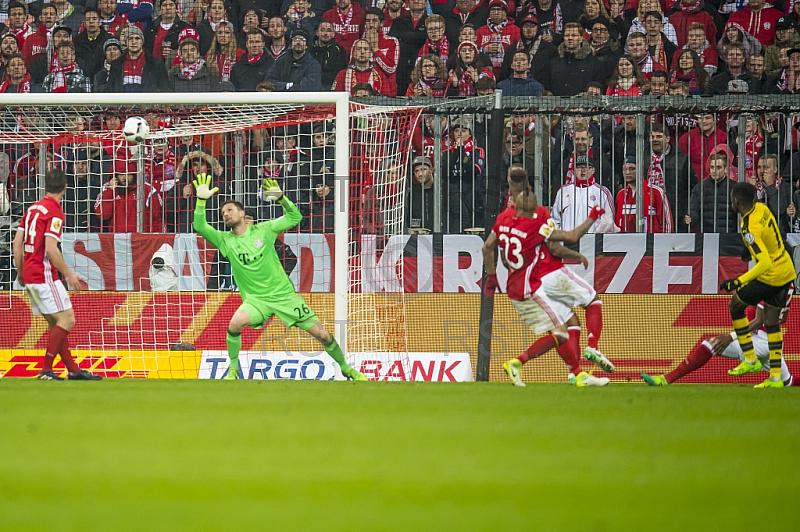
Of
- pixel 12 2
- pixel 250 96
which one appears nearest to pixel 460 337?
pixel 250 96

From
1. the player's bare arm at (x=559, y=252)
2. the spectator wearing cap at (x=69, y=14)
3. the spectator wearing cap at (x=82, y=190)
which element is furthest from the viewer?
the spectator wearing cap at (x=69, y=14)

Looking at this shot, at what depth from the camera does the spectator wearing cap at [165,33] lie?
15.2 m

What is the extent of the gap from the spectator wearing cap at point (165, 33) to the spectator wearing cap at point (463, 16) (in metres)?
3.69

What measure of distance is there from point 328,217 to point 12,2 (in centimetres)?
709

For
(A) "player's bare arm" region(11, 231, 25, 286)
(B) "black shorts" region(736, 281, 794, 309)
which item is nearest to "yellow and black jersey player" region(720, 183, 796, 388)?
(B) "black shorts" region(736, 281, 794, 309)

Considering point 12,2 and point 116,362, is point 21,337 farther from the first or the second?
point 12,2

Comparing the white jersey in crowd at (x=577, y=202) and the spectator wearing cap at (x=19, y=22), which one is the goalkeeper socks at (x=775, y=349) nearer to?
the white jersey in crowd at (x=577, y=202)

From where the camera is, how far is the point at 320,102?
10891 millimetres

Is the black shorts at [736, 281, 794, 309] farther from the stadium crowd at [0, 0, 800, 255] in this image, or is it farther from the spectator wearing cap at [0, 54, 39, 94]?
the spectator wearing cap at [0, 54, 39, 94]

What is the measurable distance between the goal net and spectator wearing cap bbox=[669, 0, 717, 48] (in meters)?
5.06

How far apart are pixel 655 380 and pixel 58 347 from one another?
19.3 ft

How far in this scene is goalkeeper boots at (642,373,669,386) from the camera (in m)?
10.3

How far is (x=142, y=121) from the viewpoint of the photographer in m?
10.8

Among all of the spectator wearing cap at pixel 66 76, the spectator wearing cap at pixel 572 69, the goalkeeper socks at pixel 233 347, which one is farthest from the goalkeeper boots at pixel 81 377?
the spectator wearing cap at pixel 572 69
